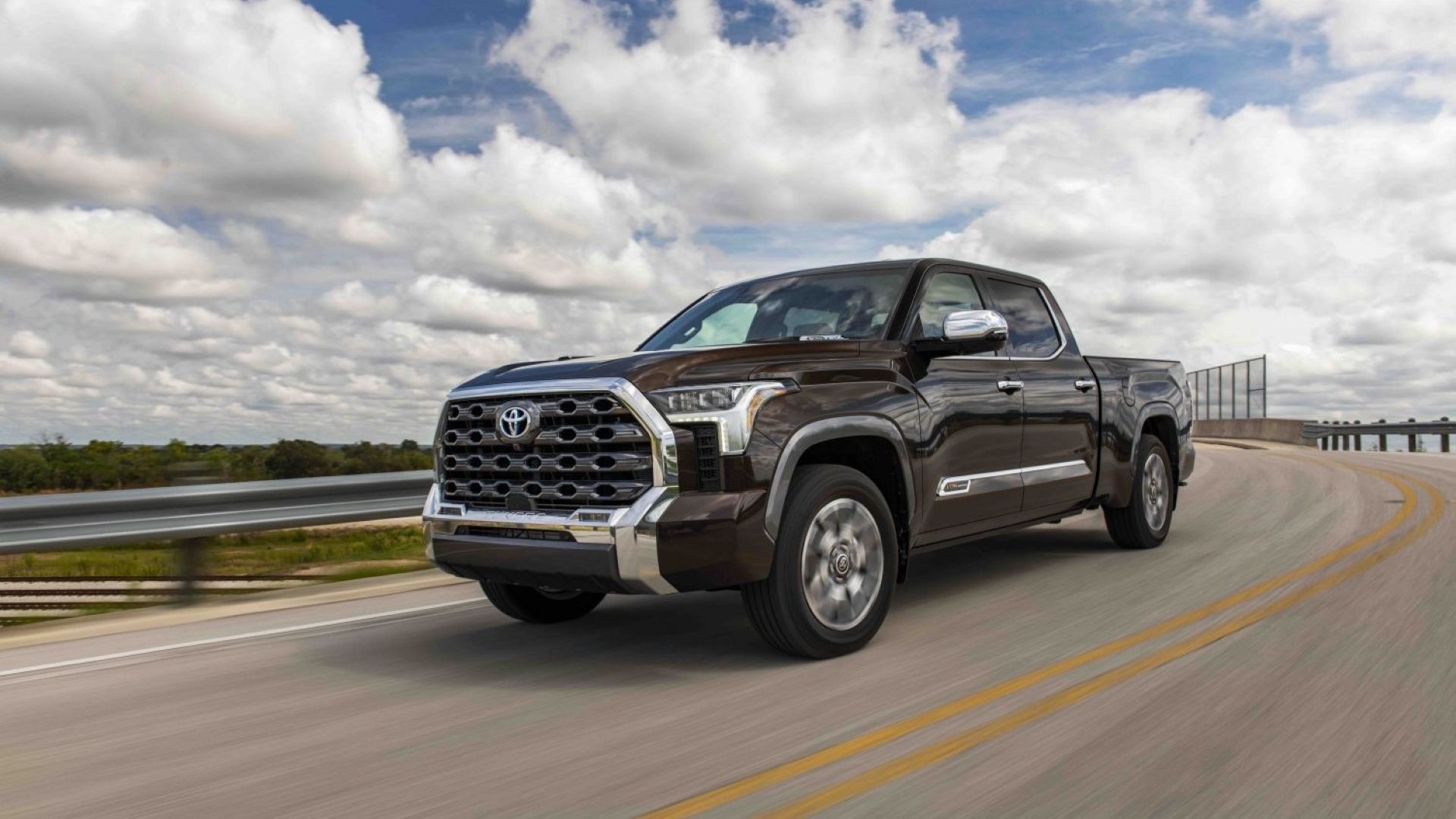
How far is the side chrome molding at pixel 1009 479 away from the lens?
19.1ft

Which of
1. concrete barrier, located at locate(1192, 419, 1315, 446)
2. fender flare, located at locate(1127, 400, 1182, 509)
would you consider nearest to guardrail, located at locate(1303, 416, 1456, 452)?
concrete barrier, located at locate(1192, 419, 1315, 446)

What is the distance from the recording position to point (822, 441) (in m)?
5.03

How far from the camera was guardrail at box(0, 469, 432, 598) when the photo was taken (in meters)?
6.80

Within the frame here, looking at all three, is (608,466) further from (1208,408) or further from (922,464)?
(1208,408)

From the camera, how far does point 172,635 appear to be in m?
6.30

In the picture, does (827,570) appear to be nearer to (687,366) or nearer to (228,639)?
(687,366)

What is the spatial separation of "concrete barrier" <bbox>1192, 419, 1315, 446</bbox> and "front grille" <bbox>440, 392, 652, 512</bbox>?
30.6m

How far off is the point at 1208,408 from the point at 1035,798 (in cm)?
4043

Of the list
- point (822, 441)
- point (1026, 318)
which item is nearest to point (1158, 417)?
point (1026, 318)

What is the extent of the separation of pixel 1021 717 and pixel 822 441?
1.54 meters

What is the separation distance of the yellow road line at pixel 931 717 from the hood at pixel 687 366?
158cm

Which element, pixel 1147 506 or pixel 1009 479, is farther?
pixel 1147 506

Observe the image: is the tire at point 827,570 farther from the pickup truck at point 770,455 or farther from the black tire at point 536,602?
the black tire at point 536,602

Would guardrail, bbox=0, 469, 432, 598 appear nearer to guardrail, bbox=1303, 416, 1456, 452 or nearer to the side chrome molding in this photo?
the side chrome molding
